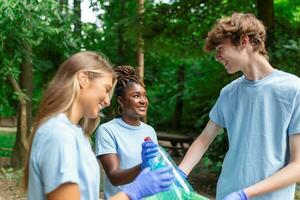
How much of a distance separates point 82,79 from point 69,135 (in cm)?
23

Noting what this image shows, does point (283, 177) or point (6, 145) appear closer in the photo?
point (283, 177)

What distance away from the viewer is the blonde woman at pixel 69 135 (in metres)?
1.69

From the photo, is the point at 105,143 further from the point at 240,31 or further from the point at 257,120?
the point at 240,31

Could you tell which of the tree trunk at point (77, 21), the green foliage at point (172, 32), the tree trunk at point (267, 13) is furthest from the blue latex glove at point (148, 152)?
the tree trunk at point (77, 21)

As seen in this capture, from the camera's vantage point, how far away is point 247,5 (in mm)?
9016

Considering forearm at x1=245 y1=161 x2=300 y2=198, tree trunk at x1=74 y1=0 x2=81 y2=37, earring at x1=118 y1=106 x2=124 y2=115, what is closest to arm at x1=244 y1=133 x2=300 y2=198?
forearm at x1=245 y1=161 x2=300 y2=198

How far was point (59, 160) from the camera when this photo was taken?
1.69 meters

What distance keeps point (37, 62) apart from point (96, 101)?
1053cm

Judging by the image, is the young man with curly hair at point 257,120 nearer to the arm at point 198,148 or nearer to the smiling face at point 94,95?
the arm at point 198,148

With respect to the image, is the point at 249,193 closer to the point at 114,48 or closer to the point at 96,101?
the point at 96,101

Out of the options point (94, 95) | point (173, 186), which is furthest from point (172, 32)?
point (94, 95)

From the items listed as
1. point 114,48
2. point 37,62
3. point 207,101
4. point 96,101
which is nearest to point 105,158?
point 96,101

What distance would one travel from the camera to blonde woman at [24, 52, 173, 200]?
5.55 ft

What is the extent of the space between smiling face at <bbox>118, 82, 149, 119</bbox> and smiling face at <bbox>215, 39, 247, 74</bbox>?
0.70 metres
